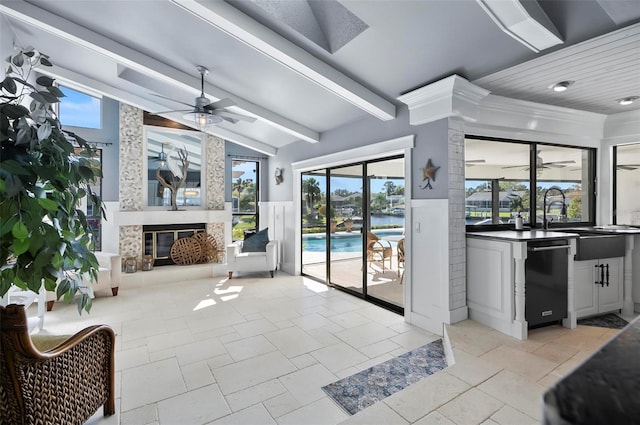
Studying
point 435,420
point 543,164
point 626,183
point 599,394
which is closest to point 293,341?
point 435,420

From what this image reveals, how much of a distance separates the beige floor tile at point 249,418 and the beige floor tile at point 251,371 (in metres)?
0.28

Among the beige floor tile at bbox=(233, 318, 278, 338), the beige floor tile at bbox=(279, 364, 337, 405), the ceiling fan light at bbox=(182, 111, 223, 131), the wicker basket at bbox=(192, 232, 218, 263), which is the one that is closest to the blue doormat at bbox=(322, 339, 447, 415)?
the beige floor tile at bbox=(279, 364, 337, 405)

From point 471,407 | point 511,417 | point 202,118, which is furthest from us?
point 202,118

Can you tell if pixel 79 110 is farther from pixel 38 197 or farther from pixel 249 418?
pixel 249 418

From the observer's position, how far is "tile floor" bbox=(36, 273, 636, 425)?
210 centimetres

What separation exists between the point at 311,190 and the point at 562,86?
3.81 meters

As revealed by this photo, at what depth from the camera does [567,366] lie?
94.8 inches

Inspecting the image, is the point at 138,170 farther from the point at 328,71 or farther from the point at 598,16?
the point at 598,16

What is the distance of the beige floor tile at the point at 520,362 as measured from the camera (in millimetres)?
2367

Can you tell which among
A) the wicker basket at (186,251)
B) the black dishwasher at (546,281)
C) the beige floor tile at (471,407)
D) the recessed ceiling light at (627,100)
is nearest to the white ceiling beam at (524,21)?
the black dishwasher at (546,281)

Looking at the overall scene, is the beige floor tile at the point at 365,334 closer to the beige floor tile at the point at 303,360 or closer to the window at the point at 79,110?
the beige floor tile at the point at 303,360

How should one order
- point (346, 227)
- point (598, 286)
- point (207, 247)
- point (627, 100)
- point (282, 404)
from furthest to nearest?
1. point (207, 247)
2. point (346, 227)
3. point (627, 100)
4. point (598, 286)
5. point (282, 404)

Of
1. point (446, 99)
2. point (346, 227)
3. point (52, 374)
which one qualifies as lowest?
point (52, 374)

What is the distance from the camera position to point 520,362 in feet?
8.22
